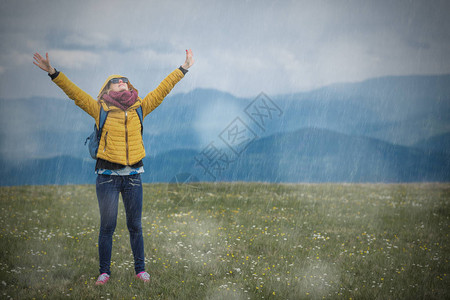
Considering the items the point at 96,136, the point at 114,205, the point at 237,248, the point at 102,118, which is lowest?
the point at 237,248

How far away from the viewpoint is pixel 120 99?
5449 mm

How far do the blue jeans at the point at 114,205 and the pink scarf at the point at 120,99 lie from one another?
45.0 inches

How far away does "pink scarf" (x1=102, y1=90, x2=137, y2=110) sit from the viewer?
5.44 metres

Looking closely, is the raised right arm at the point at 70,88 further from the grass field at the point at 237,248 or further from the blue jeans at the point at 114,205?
the grass field at the point at 237,248

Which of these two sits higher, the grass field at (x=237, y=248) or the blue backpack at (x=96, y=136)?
the blue backpack at (x=96, y=136)

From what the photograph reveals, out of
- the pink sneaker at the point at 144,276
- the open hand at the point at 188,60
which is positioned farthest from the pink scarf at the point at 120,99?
the pink sneaker at the point at 144,276

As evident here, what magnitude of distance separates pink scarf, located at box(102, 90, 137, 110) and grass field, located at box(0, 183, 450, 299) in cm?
299

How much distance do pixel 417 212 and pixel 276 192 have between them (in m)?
5.44

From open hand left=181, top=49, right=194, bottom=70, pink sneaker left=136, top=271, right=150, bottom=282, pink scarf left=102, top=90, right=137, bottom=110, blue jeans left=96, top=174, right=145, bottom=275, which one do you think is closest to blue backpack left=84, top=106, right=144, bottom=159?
pink scarf left=102, top=90, right=137, bottom=110

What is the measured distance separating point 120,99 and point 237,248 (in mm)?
4358

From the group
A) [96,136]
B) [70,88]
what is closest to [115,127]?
[96,136]

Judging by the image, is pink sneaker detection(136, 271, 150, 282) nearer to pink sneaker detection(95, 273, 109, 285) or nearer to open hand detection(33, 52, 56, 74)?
pink sneaker detection(95, 273, 109, 285)

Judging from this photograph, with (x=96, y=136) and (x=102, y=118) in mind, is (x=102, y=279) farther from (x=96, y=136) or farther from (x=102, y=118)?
(x=102, y=118)

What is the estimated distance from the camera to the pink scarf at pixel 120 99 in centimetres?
544
